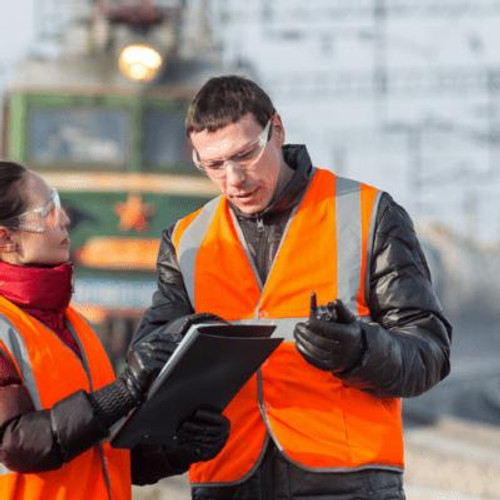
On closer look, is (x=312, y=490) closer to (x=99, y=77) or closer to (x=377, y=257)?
(x=377, y=257)

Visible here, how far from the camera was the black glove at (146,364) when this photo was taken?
295 cm

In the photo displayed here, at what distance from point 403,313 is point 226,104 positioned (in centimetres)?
68

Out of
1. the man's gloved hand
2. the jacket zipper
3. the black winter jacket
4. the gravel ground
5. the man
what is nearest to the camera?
the man's gloved hand

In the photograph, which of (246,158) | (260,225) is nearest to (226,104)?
(246,158)

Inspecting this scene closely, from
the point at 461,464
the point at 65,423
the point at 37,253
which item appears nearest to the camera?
the point at 65,423

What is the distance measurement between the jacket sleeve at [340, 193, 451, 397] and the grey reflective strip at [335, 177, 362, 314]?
0.04 m

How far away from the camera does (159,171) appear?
40.8ft

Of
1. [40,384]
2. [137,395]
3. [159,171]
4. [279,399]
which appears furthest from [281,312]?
[159,171]

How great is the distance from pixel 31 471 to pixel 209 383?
0.47 m

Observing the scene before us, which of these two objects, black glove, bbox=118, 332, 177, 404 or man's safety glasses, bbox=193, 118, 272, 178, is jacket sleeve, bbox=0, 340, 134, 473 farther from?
Result: man's safety glasses, bbox=193, 118, 272, 178

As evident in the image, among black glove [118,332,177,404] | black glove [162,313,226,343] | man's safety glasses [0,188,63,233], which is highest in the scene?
man's safety glasses [0,188,63,233]

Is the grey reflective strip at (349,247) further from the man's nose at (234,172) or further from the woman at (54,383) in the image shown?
the woman at (54,383)

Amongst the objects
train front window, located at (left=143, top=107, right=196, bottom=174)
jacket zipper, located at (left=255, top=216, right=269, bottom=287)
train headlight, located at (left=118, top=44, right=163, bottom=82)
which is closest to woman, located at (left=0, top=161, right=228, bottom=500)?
jacket zipper, located at (left=255, top=216, right=269, bottom=287)

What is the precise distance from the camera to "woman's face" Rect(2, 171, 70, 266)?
3.22m
